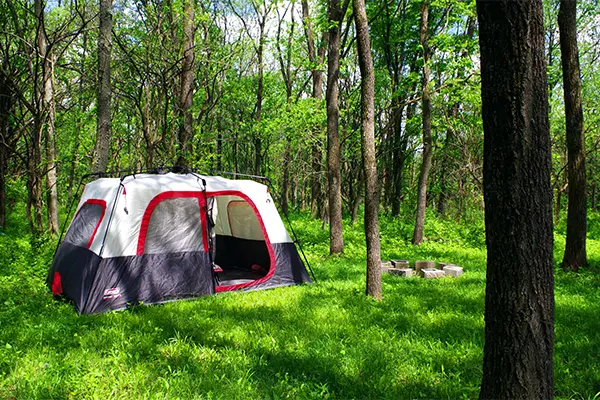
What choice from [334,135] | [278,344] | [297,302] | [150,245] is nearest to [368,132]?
[297,302]

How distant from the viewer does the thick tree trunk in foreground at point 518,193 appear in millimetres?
2146

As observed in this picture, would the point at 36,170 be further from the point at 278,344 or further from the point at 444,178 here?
the point at 444,178

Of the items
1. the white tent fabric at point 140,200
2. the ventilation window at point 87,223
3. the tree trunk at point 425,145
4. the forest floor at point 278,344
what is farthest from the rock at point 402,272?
the ventilation window at point 87,223

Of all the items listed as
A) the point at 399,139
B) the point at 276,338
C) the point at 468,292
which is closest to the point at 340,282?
the point at 468,292

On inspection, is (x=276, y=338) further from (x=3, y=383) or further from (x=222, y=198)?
(x=222, y=198)

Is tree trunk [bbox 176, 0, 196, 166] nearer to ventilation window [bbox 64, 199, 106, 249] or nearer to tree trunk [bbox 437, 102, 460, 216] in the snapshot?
ventilation window [bbox 64, 199, 106, 249]

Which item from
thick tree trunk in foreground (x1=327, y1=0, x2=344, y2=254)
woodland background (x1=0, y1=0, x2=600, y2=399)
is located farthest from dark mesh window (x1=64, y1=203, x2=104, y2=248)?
thick tree trunk in foreground (x1=327, y1=0, x2=344, y2=254)

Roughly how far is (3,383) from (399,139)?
17.2 m

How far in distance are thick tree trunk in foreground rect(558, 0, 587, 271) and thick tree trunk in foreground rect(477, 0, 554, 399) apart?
659 cm

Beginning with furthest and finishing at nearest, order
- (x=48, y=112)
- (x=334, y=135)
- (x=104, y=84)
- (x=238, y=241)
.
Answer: (x=334, y=135)
(x=48, y=112)
(x=238, y=241)
(x=104, y=84)

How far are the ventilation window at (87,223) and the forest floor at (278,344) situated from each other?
0.86 meters

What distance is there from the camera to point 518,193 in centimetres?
218

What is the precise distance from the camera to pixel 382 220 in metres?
14.2

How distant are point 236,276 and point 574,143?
692 centimetres
